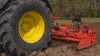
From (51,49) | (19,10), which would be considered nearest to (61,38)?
(51,49)

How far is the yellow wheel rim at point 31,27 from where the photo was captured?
16.5ft

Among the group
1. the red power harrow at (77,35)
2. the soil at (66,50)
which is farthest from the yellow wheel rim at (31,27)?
the red power harrow at (77,35)

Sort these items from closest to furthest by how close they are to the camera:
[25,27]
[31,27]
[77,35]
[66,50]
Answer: [25,27]
[31,27]
[66,50]
[77,35]

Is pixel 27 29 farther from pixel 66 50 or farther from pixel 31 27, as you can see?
pixel 66 50

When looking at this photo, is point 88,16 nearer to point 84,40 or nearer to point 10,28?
point 84,40

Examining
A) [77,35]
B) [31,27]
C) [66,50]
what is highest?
[31,27]

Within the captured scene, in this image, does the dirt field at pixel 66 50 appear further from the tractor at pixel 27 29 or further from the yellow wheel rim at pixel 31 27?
the yellow wheel rim at pixel 31 27

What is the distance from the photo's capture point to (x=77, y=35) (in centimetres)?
579

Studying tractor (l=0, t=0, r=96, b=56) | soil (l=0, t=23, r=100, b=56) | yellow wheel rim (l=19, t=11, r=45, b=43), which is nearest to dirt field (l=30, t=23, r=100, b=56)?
soil (l=0, t=23, r=100, b=56)

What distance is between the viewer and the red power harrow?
5.71m

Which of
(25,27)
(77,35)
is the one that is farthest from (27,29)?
(77,35)

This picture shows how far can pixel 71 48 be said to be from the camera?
5.75 m

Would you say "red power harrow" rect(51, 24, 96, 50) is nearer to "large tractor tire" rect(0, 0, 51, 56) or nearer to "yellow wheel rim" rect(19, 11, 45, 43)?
"large tractor tire" rect(0, 0, 51, 56)

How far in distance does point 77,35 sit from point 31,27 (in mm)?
1159
